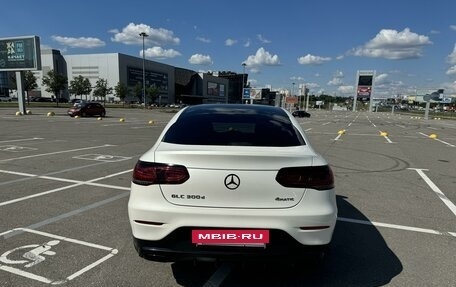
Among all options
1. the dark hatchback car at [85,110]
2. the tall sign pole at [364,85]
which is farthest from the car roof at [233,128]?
the tall sign pole at [364,85]

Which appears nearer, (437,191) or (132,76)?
(437,191)

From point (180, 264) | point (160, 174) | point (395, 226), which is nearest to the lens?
point (160, 174)

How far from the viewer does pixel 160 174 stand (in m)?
2.97

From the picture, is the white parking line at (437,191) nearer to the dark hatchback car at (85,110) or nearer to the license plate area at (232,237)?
the license plate area at (232,237)

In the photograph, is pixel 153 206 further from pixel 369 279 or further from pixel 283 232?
pixel 369 279

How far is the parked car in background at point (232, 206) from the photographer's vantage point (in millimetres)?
2865

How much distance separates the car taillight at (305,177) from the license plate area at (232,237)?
0.43 meters

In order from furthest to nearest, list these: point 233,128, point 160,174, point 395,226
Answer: point 395,226 → point 233,128 → point 160,174

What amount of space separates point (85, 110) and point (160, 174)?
3464cm

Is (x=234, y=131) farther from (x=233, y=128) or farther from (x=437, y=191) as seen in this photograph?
(x=437, y=191)

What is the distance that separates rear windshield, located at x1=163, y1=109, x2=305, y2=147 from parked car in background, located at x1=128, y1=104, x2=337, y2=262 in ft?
1.16

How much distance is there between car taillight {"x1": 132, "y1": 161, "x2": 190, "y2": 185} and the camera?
115 inches

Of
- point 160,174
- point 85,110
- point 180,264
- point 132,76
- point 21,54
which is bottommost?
point 85,110

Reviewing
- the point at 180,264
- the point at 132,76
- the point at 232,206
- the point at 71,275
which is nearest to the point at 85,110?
the point at 71,275
